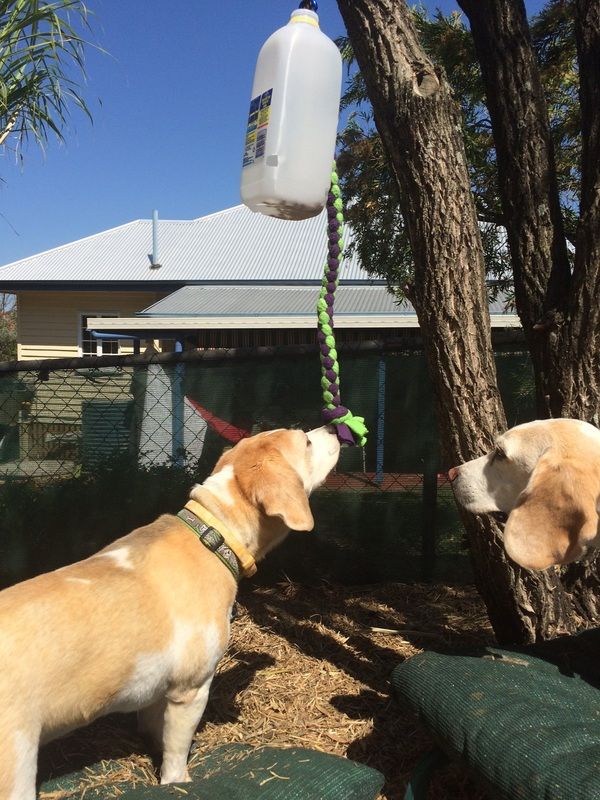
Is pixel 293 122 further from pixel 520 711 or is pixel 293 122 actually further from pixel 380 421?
pixel 380 421

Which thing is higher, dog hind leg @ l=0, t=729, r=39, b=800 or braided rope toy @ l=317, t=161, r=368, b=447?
braided rope toy @ l=317, t=161, r=368, b=447

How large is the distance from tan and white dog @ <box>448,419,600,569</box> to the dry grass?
88 centimetres

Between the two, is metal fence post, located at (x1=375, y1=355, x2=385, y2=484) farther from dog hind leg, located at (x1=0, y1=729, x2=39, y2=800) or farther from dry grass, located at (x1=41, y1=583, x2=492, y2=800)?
dog hind leg, located at (x1=0, y1=729, x2=39, y2=800)

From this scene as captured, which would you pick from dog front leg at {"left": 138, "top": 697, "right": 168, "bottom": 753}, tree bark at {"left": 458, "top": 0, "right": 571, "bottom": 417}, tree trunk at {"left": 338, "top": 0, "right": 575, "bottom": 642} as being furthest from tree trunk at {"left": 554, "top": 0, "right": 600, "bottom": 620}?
dog front leg at {"left": 138, "top": 697, "right": 168, "bottom": 753}

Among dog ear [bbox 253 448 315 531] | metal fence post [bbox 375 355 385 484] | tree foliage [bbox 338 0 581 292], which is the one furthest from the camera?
tree foliage [bbox 338 0 581 292]

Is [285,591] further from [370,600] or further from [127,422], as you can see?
[127,422]

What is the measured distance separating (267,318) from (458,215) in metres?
10.8

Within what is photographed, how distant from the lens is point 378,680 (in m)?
3.51

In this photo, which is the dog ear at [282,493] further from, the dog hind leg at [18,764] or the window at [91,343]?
the window at [91,343]

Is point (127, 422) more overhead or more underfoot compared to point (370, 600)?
more overhead

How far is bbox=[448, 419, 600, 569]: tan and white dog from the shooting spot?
91.9 inches

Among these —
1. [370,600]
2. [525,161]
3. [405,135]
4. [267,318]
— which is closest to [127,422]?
[370,600]

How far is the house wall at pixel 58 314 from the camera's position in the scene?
18797 mm

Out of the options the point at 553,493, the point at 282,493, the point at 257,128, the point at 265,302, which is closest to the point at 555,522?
the point at 553,493
